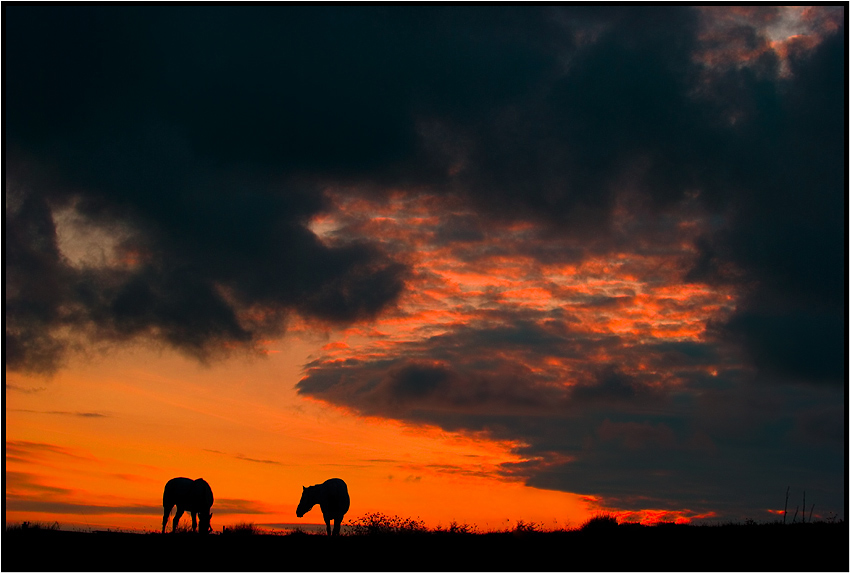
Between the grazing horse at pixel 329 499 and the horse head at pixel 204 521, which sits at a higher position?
the grazing horse at pixel 329 499

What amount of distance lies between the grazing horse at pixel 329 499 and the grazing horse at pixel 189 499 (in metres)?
4.31

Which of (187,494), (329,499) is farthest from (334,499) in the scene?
(187,494)

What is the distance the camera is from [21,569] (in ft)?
68.7

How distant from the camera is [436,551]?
23359 mm

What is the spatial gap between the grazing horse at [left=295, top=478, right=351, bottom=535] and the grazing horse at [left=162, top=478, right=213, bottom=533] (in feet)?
14.2

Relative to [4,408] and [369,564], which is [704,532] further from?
[4,408]

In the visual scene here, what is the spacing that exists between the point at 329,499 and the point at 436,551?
1350 centimetres

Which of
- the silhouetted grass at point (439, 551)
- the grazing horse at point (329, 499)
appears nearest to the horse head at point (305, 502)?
the grazing horse at point (329, 499)

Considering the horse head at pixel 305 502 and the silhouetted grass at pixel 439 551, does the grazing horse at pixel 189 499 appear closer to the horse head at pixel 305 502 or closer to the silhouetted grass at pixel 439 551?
the horse head at pixel 305 502

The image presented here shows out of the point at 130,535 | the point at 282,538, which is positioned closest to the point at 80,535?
the point at 130,535

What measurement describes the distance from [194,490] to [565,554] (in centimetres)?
1961

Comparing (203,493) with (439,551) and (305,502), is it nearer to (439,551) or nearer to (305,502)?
(305,502)

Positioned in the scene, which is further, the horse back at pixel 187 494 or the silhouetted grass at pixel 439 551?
the horse back at pixel 187 494

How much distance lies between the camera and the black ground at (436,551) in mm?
21375
